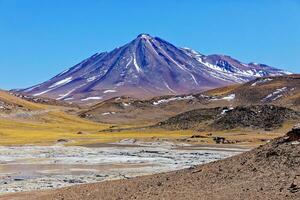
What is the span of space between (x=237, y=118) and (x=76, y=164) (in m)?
65.0

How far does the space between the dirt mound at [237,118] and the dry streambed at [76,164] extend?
3555 cm

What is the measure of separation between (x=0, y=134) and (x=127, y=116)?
8492 centimetres

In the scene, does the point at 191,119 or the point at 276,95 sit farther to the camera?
the point at 276,95

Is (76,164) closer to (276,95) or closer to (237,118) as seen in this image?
(237,118)

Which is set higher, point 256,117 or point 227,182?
point 256,117

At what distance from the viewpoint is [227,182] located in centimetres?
2569

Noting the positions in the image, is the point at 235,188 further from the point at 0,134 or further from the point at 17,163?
the point at 0,134

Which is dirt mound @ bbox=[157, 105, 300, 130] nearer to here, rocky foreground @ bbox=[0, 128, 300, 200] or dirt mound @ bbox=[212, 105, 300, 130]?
dirt mound @ bbox=[212, 105, 300, 130]

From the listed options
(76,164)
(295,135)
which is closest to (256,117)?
(76,164)

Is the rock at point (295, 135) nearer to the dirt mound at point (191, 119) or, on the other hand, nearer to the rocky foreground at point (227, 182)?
the rocky foreground at point (227, 182)

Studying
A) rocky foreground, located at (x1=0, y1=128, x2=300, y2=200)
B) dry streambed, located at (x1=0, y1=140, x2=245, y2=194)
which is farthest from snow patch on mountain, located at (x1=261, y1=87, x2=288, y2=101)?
rocky foreground, located at (x1=0, y1=128, x2=300, y2=200)

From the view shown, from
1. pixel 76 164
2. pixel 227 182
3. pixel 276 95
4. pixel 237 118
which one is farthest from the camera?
pixel 276 95

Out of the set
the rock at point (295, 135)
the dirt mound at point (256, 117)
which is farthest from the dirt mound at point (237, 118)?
the rock at point (295, 135)

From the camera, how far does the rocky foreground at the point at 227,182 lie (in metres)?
23.3
